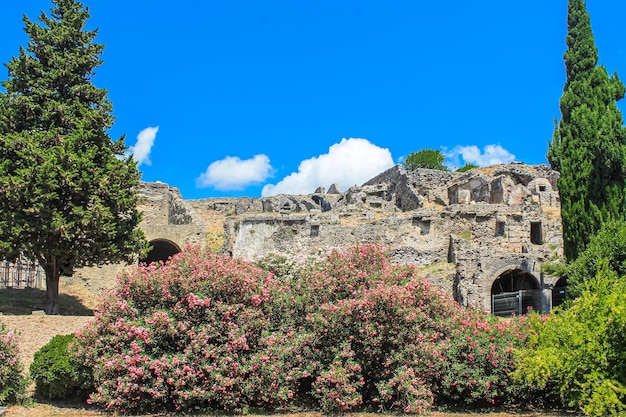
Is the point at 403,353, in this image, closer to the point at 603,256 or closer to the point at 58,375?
the point at 603,256

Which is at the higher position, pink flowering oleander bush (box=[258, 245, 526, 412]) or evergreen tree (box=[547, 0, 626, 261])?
evergreen tree (box=[547, 0, 626, 261])

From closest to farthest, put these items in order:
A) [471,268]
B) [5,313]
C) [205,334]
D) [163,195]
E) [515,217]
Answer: [205,334] → [5,313] → [471,268] → [515,217] → [163,195]

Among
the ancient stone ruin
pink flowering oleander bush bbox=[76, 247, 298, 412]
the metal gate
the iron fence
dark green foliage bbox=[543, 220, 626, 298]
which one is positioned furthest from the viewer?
the ancient stone ruin

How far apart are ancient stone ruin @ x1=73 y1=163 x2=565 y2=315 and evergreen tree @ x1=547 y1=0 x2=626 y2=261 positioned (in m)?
5.45

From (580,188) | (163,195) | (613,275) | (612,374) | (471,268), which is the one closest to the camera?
(612,374)

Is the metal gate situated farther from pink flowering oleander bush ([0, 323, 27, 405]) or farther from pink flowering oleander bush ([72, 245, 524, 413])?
pink flowering oleander bush ([0, 323, 27, 405])

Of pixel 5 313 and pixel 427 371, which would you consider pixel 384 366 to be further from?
pixel 5 313

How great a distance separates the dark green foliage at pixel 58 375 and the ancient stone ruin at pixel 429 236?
13.4 metres

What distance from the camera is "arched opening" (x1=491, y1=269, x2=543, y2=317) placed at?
85.4ft

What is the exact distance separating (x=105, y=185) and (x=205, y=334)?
10.1 metres

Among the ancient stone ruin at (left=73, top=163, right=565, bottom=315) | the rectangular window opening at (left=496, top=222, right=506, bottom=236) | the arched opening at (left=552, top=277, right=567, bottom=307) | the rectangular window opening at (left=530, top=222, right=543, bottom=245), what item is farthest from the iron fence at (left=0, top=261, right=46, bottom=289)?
the rectangular window opening at (left=530, top=222, right=543, bottom=245)

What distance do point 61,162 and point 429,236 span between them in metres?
18.3

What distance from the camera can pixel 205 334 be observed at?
41.7ft

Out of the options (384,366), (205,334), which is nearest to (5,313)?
(205,334)
